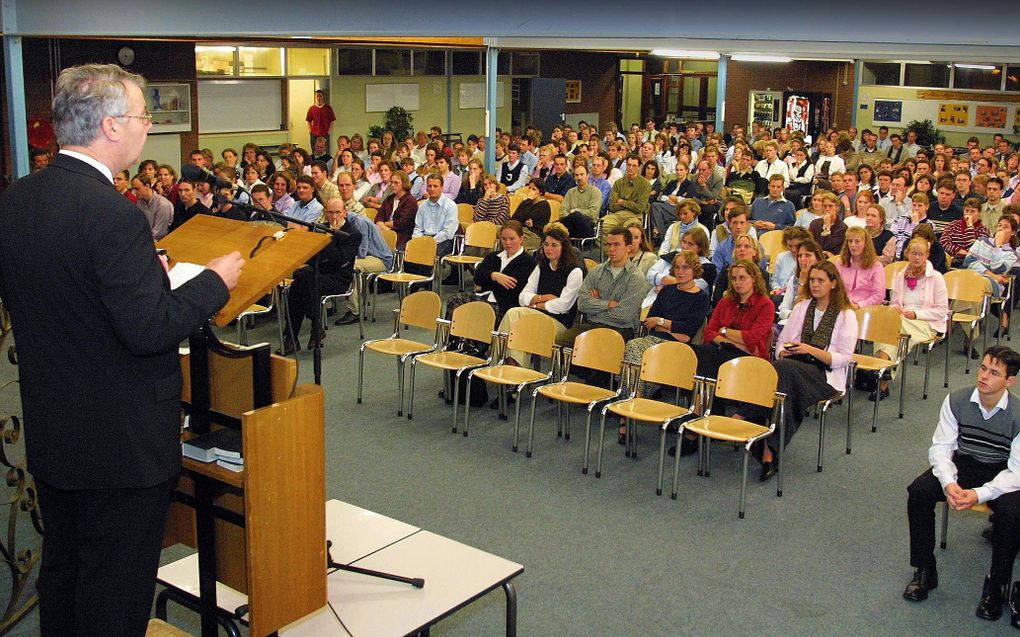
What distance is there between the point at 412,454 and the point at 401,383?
0.80 metres

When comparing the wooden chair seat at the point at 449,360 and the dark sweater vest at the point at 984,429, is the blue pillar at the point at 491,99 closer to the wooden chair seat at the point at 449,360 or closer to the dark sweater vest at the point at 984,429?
the wooden chair seat at the point at 449,360

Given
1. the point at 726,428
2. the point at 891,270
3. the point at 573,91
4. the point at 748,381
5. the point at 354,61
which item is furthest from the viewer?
the point at 573,91

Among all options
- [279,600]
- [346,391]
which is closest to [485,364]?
[346,391]

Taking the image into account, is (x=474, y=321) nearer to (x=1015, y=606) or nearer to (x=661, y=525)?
(x=661, y=525)

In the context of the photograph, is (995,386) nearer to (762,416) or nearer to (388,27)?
(762,416)

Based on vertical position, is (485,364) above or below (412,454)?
above

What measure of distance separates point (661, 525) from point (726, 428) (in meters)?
0.68

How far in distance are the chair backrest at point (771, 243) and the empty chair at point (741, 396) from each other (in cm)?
392

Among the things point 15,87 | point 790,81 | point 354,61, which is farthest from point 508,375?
point 790,81

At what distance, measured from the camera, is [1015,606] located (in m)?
4.52

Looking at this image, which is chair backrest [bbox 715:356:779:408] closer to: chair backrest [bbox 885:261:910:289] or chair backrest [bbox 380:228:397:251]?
chair backrest [bbox 885:261:910:289]

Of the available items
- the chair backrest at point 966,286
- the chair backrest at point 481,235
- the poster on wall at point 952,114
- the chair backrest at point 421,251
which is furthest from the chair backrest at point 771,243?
the poster on wall at point 952,114

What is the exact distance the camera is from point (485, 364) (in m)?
6.94

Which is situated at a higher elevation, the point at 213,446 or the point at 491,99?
the point at 491,99
